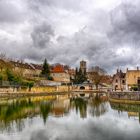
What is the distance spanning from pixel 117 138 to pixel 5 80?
57.3 m

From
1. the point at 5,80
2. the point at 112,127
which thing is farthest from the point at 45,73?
the point at 112,127

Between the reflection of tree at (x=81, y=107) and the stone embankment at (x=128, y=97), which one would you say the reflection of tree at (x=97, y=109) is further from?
the stone embankment at (x=128, y=97)

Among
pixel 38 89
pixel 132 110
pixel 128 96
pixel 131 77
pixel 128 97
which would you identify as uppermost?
pixel 131 77

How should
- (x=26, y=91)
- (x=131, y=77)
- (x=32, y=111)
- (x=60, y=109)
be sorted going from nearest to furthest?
(x=32, y=111) < (x=60, y=109) < (x=131, y=77) < (x=26, y=91)

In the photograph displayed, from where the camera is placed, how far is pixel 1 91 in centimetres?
6806

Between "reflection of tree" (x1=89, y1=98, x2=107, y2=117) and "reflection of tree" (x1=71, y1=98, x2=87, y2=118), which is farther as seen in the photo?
"reflection of tree" (x1=89, y1=98, x2=107, y2=117)

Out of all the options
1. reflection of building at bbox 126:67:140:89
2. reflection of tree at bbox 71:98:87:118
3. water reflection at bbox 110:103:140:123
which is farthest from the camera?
reflection of building at bbox 126:67:140:89

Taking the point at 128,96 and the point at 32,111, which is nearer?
the point at 32,111

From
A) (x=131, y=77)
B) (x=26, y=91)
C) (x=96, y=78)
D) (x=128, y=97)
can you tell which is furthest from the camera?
(x=96, y=78)

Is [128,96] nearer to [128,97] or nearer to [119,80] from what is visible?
[128,97]

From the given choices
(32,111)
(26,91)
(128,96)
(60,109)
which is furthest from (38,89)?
(32,111)

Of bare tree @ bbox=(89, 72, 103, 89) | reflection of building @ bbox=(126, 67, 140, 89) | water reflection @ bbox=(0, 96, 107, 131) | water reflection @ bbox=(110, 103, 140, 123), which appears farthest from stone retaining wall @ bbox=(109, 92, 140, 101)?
bare tree @ bbox=(89, 72, 103, 89)

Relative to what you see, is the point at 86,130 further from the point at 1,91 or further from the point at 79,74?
the point at 79,74

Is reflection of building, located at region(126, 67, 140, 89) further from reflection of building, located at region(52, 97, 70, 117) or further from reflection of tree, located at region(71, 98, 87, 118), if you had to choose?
reflection of building, located at region(52, 97, 70, 117)
